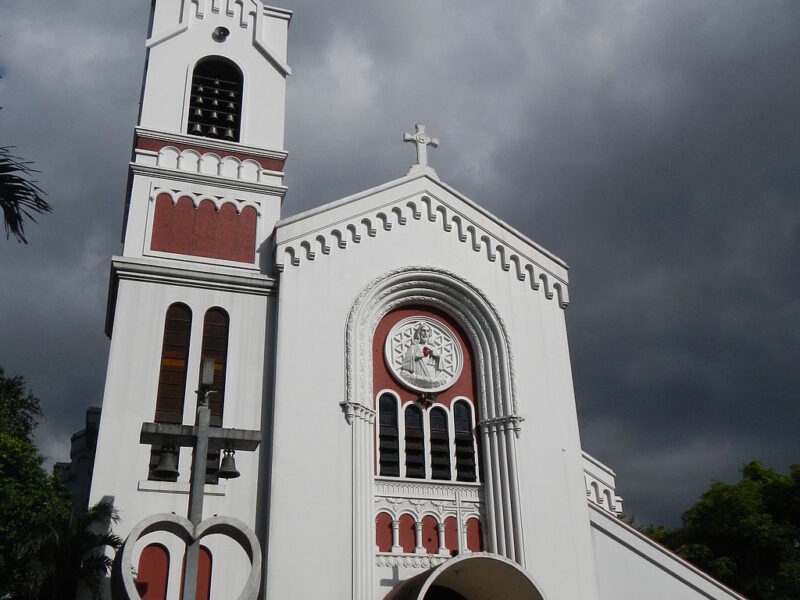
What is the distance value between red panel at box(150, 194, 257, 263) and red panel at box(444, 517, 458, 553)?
7.54m

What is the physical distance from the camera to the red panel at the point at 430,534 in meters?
17.0

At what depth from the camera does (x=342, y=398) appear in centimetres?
1725

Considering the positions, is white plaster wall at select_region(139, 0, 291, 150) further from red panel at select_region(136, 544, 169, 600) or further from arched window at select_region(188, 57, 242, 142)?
red panel at select_region(136, 544, 169, 600)

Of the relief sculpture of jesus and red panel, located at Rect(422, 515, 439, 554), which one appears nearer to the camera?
red panel, located at Rect(422, 515, 439, 554)

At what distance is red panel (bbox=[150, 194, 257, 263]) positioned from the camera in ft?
62.7

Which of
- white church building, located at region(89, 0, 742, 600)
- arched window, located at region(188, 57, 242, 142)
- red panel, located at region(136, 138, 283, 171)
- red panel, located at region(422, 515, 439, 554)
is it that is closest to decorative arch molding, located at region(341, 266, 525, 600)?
white church building, located at region(89, 0, 742, 600)

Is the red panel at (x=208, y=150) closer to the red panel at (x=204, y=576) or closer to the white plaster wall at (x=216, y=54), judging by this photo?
the white plaster wall at (x=216, y=54)

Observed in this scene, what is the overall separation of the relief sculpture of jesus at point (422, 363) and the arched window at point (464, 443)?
780mm

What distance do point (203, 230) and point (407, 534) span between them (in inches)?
336

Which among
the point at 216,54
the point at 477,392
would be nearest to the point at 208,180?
the point at 216,54

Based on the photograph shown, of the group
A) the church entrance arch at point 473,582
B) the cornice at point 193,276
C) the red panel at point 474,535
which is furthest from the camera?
the cornice at point 193,276

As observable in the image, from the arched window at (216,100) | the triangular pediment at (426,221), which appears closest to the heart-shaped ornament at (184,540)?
the triangular pediment at (426,221)

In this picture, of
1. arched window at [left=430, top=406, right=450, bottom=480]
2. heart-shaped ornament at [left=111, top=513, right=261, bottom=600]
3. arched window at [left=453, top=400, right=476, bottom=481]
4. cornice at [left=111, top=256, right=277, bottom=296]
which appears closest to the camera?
heart-shaped ornament at [left=111, top=513, right=261, bottom=600]

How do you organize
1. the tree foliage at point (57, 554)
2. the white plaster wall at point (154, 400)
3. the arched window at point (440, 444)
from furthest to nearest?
the arched window at point (440, 444) → the white plaster wall at point (154, 400) → the tree foliage at point (57, 554)
